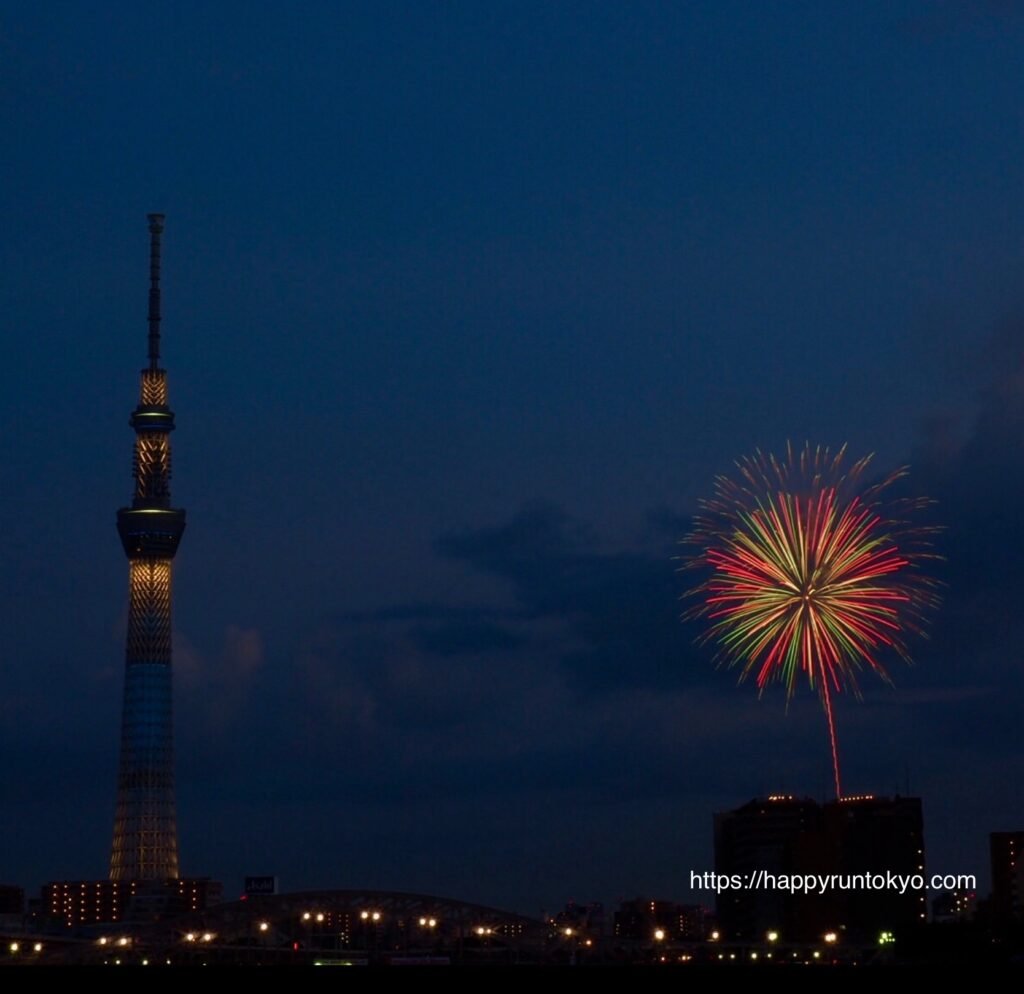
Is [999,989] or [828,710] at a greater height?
[828,710]

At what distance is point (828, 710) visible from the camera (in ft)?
623

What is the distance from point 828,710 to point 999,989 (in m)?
29.9

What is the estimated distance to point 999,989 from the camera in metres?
197
